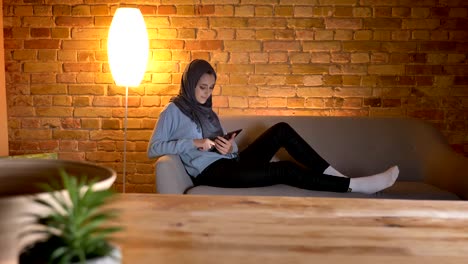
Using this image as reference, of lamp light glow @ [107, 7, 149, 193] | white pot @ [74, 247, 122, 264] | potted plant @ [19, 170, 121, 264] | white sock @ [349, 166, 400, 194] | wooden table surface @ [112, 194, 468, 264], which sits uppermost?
lamp light glow @ [107, 7, 149, 193]

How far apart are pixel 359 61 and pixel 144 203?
3.13 metres

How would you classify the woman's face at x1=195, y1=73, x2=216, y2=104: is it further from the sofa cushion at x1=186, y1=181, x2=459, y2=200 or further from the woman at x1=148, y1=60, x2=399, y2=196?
the sofa cushion at x1=186, y1=181, x2=459, y2=200

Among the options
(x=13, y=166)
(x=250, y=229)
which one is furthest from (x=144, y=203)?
(x=13, y=166)

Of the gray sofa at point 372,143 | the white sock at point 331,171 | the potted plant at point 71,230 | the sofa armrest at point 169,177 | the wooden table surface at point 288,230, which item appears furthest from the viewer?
the gray sofa at point 372,143

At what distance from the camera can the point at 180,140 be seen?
121 inches

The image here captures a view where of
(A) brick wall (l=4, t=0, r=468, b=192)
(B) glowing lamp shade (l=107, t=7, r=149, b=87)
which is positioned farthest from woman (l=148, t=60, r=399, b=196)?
(A) brick wall (l=4, t=0, r=468, b=192)

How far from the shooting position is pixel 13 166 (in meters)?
0.86

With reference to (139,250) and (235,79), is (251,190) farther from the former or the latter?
(139,250)

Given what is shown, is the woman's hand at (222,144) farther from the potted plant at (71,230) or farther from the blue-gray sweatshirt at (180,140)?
the potted plant at (71,230)

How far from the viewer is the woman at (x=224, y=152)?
307cm

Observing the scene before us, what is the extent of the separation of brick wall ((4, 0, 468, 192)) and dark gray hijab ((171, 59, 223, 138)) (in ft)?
2.47

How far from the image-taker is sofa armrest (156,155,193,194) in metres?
2.74

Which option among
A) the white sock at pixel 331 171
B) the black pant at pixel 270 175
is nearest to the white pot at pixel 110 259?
the black pant at pixel 270 175

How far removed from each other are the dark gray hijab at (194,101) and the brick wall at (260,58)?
752 mm
